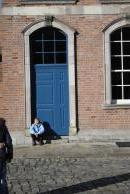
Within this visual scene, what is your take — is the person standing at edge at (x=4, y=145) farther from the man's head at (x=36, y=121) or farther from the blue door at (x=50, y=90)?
the blue door at (x=50, y=90)

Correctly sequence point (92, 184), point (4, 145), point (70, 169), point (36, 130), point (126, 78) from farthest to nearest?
point (126, 78) < point (36, 130) < point (70, 169) < point (92, 184) < point (4, 145)

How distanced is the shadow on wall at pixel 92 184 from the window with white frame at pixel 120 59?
665 centimetres

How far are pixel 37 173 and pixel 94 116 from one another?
232 inches

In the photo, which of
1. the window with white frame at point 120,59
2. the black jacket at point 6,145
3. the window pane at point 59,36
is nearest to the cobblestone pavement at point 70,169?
the black jacket at point 6,145

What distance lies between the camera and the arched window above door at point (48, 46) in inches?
773

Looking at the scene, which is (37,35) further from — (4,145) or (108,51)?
(4,145)

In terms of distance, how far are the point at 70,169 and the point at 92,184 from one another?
76.6 inches

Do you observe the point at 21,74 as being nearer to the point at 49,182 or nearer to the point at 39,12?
the point at 39,12

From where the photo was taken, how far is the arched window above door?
19641mm

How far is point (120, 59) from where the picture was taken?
19.7 meters

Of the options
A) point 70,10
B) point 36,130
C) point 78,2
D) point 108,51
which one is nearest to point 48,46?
point 70,10

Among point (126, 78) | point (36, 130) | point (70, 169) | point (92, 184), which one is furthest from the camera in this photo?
point (126, 78)

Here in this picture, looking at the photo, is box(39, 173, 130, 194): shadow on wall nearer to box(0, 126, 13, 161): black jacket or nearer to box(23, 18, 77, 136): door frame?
box(0, 126, 13, 161): black jacket

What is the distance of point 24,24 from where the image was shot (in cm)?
1938
